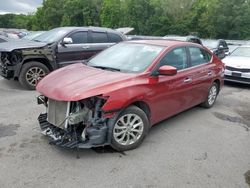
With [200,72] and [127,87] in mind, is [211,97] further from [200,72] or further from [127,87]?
[127,87]

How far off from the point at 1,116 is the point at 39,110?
29.0 inches

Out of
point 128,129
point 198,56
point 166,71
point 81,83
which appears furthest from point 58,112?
point 198,56

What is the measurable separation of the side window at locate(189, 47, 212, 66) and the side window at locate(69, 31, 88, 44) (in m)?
3.75

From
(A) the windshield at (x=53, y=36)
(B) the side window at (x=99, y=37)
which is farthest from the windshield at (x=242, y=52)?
(A) the windshield at (x=53, y=36)

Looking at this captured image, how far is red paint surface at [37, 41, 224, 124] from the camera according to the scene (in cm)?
381

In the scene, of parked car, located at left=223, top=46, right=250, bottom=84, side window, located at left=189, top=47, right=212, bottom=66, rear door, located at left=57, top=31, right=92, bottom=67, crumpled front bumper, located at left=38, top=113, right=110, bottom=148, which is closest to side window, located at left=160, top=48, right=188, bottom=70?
side window, located at left=189, top=47, right=212, bottom=66

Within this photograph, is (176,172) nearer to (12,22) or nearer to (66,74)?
(66,74)

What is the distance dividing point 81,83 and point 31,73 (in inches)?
157

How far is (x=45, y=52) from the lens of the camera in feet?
24.8

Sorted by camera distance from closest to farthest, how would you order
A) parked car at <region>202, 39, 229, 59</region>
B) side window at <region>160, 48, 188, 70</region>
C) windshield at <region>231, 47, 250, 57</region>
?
1. side window at <region>160, 48, 188, 70</region>
2. windshield at <region>231, 47, 250, 57</region>
3. parked car at <region>202, 39, 229, 59</region>

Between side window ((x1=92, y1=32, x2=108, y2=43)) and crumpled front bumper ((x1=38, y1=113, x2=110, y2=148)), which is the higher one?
side window ((x1=92, y1=32, x2=108, y2=43))

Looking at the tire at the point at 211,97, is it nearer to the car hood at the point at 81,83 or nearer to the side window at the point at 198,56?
the side window at the point at 198,56

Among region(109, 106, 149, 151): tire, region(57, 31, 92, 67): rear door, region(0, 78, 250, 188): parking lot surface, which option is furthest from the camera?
region(57, 31, 92, 67): rear door

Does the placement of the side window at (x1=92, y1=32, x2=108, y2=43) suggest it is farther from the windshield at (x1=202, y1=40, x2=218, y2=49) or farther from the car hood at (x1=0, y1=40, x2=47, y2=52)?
the windshield at (x1=202, y1=40, x2=218, y2=49)
